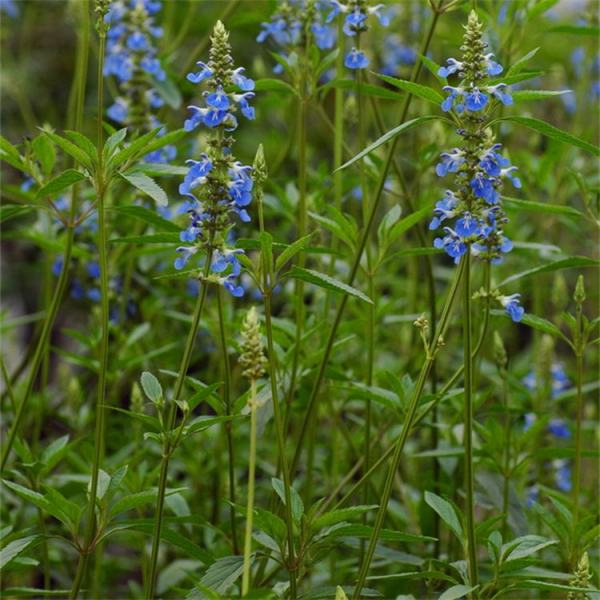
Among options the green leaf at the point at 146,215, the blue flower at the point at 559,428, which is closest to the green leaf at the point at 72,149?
the green leaf at the point at 146,215

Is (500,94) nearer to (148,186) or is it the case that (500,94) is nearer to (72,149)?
(148,186)

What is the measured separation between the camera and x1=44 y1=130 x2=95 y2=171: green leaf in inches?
89.4

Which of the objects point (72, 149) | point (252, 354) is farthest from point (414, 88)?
point (72, 149)

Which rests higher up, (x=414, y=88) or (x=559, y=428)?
(x=414, y=88)

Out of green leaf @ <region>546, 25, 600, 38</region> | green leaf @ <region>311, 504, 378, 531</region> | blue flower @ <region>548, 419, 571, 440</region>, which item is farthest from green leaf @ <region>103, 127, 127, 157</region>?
blue flower @ <region>548, 419, 571, 440</region>

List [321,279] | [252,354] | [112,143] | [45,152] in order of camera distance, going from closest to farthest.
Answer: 1. [252,354]
2. [321,279]
3. [112,143]
4. [45,152]

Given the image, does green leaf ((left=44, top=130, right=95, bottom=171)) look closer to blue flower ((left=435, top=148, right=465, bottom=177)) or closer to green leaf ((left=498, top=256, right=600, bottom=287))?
blue flower ((left=435, top=148, right=465, bottom=177))

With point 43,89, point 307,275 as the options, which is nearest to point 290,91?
point 307,275

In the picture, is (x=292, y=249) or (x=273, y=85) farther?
(x=273, y=85)

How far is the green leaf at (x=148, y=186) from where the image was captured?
89.3 inches

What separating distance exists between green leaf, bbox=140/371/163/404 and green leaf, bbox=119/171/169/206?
408mm

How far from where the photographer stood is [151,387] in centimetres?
236

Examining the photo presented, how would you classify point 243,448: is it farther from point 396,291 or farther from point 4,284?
point 4,284

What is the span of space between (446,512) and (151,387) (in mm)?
753
